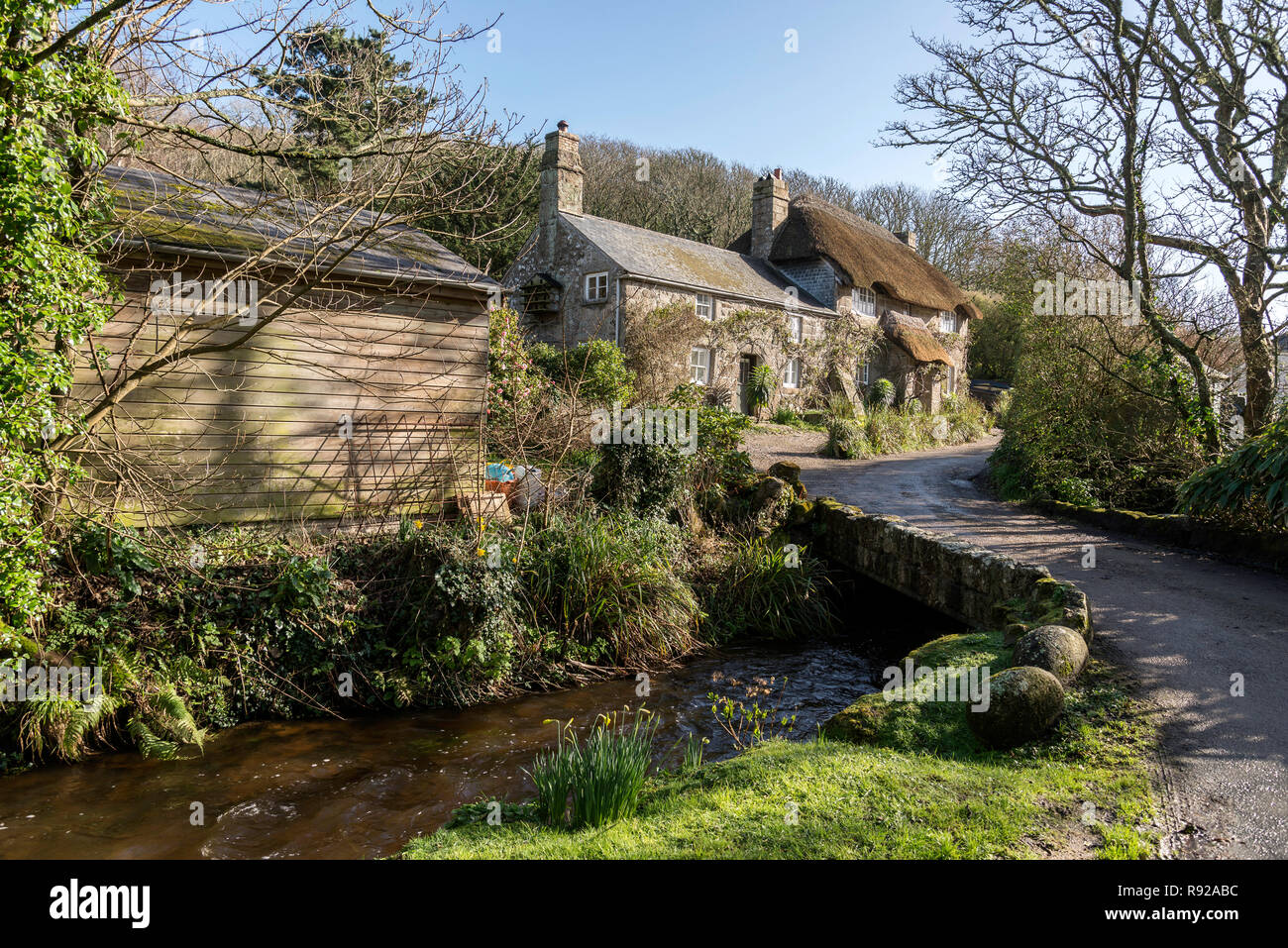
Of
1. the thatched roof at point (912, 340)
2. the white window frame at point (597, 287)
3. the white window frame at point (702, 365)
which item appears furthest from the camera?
the thatched roof at point (912, 340)

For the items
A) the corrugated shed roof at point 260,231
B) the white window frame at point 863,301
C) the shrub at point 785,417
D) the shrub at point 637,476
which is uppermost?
the white window frame at point 863,301

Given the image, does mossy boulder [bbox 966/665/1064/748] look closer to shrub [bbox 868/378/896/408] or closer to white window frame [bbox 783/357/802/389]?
white window frame [bbox 783/357/802/389]

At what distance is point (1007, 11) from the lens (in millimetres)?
12188

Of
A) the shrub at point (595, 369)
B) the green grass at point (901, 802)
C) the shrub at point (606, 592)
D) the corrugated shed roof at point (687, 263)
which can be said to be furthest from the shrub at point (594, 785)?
the corrugated shed roof at point (687, 263)

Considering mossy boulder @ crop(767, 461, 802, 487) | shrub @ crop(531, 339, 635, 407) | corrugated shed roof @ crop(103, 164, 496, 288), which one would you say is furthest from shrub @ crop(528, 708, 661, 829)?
shrub @ crop(531, 339, 635, 407)

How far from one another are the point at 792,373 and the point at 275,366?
62.7ft

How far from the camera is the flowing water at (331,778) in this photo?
5367 millimetres

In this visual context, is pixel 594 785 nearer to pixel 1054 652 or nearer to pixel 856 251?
pixel 1054 652

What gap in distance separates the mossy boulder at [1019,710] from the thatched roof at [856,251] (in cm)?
2356

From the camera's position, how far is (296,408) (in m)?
9.08

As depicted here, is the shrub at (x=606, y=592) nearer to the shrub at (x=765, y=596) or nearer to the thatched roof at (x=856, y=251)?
the shrub at (x=765, y=596)

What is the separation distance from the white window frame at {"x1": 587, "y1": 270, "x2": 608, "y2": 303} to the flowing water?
14.3 m

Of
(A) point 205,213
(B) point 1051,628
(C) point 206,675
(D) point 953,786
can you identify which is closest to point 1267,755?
(B) point 1051,628

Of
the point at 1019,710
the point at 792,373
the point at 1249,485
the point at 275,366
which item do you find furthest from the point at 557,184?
the point at 1019,710
